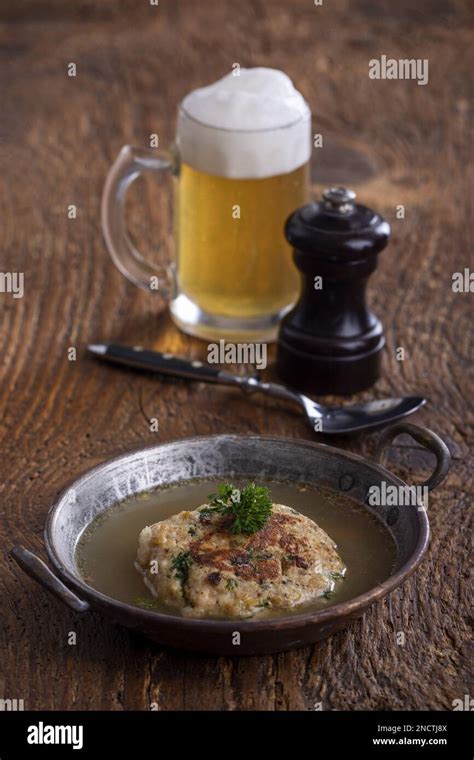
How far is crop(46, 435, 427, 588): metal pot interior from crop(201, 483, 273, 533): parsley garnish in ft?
0.52

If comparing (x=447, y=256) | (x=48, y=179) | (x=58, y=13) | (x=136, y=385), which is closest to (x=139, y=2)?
(x=58, y=13)

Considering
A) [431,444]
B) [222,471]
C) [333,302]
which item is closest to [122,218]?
[333,302]

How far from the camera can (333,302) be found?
6.31ft

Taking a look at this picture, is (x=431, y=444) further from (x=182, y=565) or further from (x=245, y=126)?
(x=245, y=126)

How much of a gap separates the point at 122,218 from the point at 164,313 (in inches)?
7.7

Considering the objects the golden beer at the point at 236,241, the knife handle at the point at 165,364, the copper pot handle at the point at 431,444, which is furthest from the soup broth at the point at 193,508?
the golden beer at the point at 236,241

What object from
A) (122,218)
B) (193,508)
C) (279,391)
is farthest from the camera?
(122,218)

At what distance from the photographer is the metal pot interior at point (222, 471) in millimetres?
1443

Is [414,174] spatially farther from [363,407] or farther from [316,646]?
[316,646]

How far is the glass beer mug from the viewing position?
76.7 inches

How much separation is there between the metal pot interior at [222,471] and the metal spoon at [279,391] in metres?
0.25


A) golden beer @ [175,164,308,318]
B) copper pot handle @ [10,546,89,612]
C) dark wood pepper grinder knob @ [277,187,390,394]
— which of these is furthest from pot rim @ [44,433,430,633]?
golden beer @ [175,164,308,318]

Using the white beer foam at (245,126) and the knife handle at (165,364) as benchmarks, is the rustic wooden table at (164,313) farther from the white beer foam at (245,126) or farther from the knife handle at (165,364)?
the white beer foam at (245,126)

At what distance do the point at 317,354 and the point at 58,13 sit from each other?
6.76 feet
